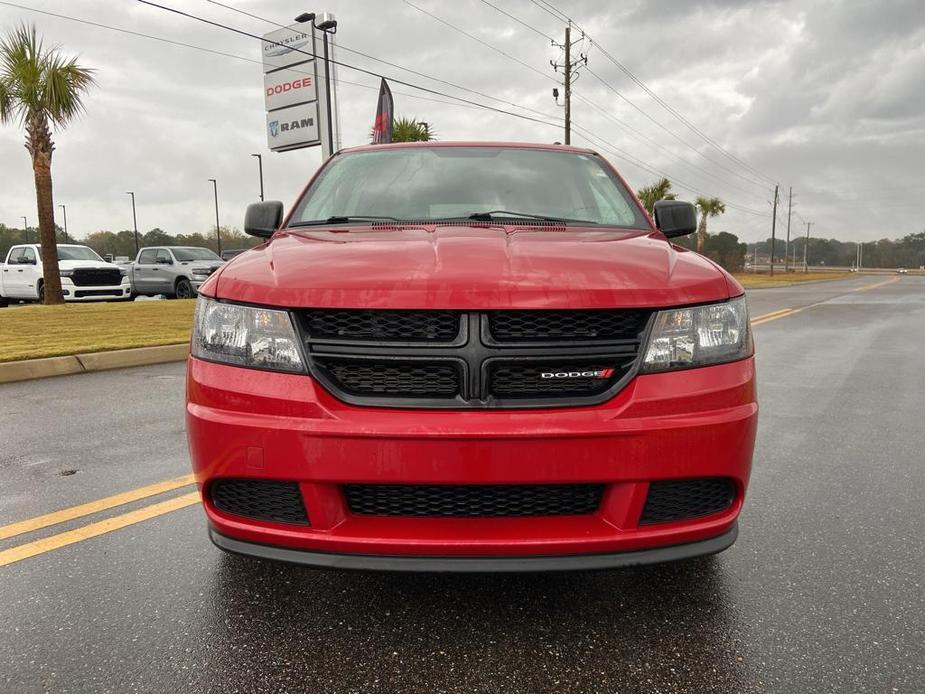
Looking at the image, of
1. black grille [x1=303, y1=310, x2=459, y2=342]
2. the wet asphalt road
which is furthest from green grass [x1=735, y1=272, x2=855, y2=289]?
black grille [x1=303, y1=310, x2=459, y2=342]

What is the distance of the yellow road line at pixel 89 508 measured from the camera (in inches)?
110

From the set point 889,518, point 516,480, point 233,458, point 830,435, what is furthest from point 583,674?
point 830,435

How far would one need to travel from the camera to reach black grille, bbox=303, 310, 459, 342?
182 centimetres

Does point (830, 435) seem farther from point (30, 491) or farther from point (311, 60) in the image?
point (311, 60)

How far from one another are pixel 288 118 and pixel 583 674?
20.7 m

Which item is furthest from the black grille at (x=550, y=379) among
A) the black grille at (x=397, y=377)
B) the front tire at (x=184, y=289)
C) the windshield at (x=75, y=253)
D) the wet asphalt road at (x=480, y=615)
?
the windshield at (x=75, y=253)

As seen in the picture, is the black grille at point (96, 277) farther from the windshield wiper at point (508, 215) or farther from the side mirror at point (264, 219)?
the windshield wiper at point (508, 215)

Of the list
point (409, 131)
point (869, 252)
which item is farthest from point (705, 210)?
point (869, 252)

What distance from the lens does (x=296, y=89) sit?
64.7 ft

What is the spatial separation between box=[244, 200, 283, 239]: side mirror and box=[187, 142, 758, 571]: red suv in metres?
1.33

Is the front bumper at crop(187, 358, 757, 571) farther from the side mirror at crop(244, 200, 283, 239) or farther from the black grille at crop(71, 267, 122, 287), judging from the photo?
the black grille at crop(71, 267, 122, 287)

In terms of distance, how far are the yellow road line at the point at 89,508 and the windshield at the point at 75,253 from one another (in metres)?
18.0

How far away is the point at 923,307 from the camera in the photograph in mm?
17297

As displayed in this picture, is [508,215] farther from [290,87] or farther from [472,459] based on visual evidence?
[290,87]
